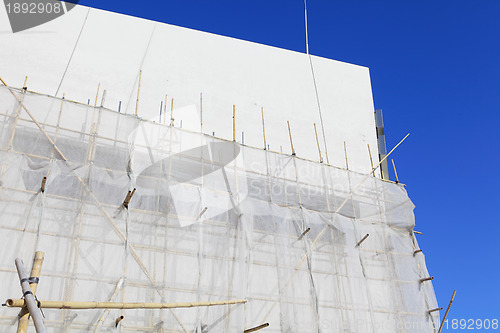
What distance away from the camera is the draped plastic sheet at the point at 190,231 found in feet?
18.7

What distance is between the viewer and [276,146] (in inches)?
360

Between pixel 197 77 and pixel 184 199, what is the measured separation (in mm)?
3330

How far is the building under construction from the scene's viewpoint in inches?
226

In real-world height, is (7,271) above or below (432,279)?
below

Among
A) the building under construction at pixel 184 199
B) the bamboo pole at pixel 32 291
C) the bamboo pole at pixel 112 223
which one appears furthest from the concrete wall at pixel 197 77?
the bamboo pole at pixel 32 291

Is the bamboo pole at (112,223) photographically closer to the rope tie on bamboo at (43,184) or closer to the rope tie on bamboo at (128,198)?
the rope tie on bamboo at (128,198)

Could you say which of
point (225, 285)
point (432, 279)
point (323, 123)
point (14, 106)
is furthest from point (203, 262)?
point (323, 123)

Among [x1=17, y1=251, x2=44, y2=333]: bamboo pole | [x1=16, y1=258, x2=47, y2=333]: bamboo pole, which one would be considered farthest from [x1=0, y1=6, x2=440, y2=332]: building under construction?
[x1=16, y1=258, x2=47, y2=333]: bamboo pole

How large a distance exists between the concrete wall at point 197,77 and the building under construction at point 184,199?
3 cm

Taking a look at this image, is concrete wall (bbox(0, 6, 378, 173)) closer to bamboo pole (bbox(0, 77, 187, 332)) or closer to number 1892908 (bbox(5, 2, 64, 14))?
number 1892908 (bbox(5, 2, 64, 14))

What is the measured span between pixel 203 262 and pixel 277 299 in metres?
1.10

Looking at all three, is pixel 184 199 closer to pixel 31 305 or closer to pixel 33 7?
pixel 31 305

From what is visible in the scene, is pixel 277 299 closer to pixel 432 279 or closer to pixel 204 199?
pixel 204 199

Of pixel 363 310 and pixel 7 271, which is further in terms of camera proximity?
pixel 363 310
